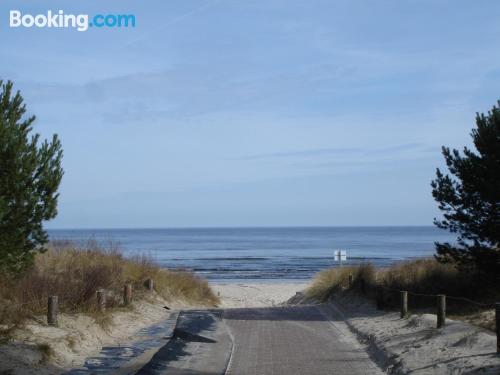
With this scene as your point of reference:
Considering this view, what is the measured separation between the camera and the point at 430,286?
22891 mm

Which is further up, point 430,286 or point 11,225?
point 11,225

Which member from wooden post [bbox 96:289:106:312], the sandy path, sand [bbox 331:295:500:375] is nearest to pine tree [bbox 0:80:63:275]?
wooden post [bbox 96:289:106:312]

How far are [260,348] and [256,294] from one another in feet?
88.1

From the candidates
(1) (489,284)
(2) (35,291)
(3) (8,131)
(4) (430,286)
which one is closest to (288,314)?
(4) (430,286)

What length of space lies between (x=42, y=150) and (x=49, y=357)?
4.10 metres

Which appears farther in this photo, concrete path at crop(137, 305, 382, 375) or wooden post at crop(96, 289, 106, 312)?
wooden post at crop(96, 289, 106, 312)

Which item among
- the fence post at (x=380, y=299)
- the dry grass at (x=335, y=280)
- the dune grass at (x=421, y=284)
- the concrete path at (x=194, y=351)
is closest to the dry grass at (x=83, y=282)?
the concrete path at (x=194, y=351)

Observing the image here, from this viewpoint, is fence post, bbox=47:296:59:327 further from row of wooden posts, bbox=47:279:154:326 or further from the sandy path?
the sandy path

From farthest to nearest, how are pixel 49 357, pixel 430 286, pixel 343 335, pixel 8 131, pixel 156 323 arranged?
pixel 430 286 < pixel 156 323 < pixel 343 335 < pixel 8 131 < pixel 49 357

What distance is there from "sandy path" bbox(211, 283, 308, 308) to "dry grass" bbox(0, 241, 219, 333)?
4.20 metres

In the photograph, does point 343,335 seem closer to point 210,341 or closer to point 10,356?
point 210,341

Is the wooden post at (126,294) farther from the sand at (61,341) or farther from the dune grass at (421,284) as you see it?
the dune grass at (421,284)

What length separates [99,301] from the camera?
57.6 feet

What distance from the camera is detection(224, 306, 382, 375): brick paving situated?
12797 millimetres
